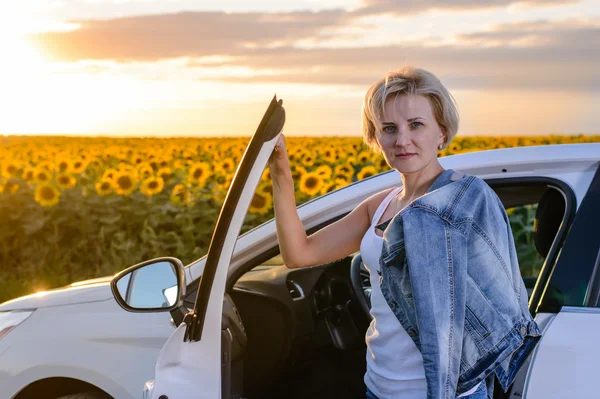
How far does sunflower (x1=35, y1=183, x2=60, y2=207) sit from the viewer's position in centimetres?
907

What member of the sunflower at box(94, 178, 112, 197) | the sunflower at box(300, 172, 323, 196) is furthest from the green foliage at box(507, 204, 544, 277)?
the sunflower at box(94, 178, 112, 197)

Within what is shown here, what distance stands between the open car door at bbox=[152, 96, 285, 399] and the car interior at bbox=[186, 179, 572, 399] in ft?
2.14

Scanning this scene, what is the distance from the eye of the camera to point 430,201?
6.57 feet

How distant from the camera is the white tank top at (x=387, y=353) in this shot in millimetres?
2117

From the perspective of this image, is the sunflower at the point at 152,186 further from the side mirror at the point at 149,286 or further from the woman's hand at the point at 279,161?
the woman's hand at the point at 279,161

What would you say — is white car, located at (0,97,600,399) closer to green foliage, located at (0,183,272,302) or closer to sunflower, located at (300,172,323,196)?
sunflower, located at (300,172,323,196)

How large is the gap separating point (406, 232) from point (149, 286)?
47.5 inches

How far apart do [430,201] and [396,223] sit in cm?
10

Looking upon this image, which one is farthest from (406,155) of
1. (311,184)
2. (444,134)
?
(311,184)

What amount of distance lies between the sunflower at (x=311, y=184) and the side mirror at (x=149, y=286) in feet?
19.0

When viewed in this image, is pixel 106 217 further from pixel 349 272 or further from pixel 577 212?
pixel 577 212

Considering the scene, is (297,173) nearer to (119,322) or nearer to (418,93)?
(119,322)

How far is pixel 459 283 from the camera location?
195 cm

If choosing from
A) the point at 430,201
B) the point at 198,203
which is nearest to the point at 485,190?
the point at 430,201
